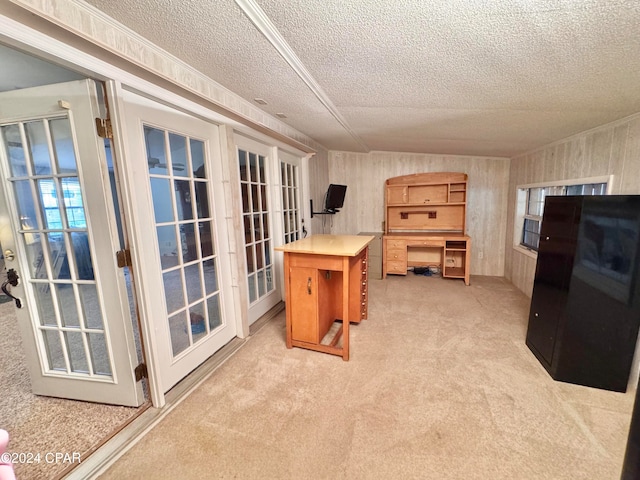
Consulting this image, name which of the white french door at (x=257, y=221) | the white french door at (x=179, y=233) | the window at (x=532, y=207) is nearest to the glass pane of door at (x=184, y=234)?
the white french door at (x=179, y=233)

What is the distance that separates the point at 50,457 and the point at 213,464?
91cm

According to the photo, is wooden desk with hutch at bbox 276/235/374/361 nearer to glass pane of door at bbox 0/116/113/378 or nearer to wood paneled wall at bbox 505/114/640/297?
glass pane of door at bbox 0/116/113/378

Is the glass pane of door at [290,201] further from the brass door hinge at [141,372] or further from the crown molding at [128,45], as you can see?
the brass door hinge at [141,372]

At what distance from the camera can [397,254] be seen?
4.48 m

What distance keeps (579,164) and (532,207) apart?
1252 mm

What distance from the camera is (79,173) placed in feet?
4.90

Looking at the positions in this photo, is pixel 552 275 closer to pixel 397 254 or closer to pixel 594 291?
pixel 594 291

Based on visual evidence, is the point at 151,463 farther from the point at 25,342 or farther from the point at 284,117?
the point at 284,117

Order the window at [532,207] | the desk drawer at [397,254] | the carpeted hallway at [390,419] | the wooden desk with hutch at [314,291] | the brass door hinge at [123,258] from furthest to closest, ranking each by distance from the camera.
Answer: the desk drawer at [397,254], the window at [532,207], the wooden desk with hutch at [314,291], the brass door hinge at [123,258], the carpeted hallway at [390,419]

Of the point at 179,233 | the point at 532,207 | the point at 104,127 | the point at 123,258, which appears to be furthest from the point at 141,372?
the point at 532,207

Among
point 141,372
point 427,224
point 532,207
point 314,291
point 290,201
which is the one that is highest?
point 290,201

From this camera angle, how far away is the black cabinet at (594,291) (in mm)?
1686

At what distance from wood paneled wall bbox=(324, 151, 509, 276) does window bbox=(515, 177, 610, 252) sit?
1.57ft

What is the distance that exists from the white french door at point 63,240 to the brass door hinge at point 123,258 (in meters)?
0.03
